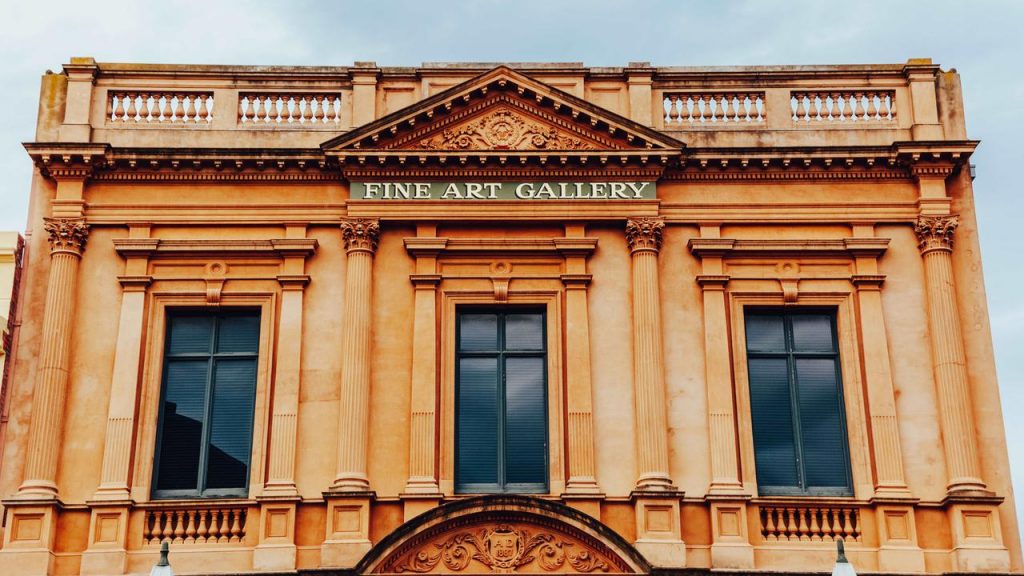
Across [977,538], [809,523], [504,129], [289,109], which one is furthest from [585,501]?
[289,109]

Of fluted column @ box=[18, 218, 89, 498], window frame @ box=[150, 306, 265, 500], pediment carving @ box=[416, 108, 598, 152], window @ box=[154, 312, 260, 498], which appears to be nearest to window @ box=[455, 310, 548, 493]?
pediment carving @ box=[416, 108, 598, 152]

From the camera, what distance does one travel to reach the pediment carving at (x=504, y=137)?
915 inches

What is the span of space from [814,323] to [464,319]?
5827mm

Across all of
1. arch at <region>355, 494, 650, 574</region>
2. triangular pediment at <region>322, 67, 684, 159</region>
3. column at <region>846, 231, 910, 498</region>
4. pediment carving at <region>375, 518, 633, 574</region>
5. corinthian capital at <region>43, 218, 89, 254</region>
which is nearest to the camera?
arch at <region>355, 494, 650, 574</region>

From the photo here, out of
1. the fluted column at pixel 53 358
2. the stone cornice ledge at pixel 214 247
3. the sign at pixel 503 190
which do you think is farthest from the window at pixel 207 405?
the sign at pixel 503 190

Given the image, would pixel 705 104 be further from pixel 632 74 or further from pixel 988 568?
pixel 988 568

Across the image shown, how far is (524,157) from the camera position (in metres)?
23.0

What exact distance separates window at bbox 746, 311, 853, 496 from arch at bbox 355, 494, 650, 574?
291 cm

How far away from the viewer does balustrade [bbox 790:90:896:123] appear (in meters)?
23.9

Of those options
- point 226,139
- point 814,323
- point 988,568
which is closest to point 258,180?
point 226,139

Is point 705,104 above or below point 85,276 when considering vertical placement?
above

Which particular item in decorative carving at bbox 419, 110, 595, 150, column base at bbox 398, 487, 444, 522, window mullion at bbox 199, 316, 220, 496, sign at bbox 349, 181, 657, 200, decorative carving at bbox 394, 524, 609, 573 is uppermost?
decorative carving at bbox 419, 110, 595, 150

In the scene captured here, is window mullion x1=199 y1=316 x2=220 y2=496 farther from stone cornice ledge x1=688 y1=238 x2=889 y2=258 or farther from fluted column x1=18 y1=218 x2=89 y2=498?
stone cornice ledge x1=688 y1=238 x2=889 y2=258

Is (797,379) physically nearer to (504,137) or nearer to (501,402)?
(501,402)
